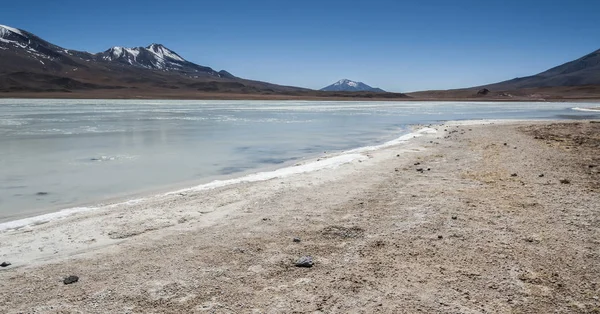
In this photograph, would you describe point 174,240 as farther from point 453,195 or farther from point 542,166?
point 542,166

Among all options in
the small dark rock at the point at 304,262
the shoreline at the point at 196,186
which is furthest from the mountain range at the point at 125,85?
the small dark rock at the point at 304,262

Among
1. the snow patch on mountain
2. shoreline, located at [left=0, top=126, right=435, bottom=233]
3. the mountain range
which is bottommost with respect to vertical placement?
shoreline, located at [left=0, top=126, right=435, bottom=233]

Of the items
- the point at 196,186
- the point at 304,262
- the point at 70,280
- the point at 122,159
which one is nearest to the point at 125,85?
the point at 122,159

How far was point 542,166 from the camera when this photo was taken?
7789 mm

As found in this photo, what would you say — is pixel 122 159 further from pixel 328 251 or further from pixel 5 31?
pixel 5 31

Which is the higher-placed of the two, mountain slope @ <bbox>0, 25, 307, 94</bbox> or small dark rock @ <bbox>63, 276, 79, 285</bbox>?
mountain slope @ <bbox>0, 25, 307, 94</bbox>

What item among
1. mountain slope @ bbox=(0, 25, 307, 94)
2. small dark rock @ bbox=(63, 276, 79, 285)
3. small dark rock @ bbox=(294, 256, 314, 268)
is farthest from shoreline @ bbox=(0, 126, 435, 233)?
mountain slope @ bbox=(0, 25, 307, 94)

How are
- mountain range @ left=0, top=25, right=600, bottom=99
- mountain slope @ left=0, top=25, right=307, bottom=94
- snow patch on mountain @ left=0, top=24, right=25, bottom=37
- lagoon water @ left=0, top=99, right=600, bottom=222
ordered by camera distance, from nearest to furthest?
lagoon water @ left=0, top=99, right=600, bottom=222 → mountain range @ left=0, top=25, right=600, bottom=99 → mountain slope @ left=0, top=25, right=307, bottom=94 → snow patch on mountain @ left=0, top=24, right=25, bottom=37

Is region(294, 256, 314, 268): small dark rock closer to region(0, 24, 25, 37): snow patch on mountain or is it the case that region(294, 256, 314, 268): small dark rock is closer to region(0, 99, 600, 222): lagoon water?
region(0, 99, 600, 222): lagoon water

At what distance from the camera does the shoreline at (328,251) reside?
2998mm

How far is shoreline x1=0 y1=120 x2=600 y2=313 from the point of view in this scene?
3.00 m

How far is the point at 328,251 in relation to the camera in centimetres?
390

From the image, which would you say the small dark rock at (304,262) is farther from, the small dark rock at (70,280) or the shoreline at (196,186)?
the shoreline at (196,186)

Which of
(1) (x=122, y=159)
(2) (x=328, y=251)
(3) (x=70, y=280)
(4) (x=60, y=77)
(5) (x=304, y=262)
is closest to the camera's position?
(3) (x=70, y=280)
